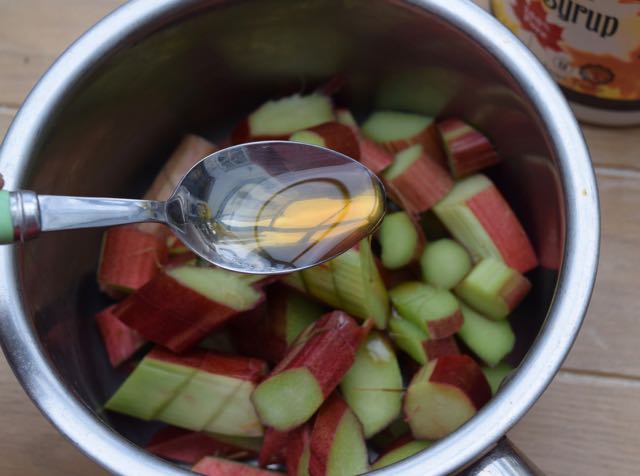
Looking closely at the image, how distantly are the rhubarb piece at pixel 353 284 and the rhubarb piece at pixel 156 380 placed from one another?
135 millimetres

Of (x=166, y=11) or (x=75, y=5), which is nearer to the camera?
(x=166, y=11)

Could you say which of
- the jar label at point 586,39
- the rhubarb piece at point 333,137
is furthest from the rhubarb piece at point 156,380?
the jar label at point 586,39

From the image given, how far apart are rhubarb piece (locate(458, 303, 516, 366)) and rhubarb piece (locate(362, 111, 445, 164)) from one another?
18cm

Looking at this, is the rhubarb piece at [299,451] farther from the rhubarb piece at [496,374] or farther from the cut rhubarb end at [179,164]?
the cut rhubarb end at [179,164]

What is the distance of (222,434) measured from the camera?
87 centimetres

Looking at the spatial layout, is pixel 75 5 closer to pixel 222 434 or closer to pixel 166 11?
pixel 166 11

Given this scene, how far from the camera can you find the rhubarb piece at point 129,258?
0.90 meters

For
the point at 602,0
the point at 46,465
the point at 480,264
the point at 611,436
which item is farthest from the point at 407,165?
the point at 46,465

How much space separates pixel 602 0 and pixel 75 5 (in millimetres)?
577

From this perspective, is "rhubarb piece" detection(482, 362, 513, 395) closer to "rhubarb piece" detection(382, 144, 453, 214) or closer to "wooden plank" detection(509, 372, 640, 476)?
"wooden plank" detection(509, 372, 640, 476)

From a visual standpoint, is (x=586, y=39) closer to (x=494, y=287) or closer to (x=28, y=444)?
(x=494, y=287)

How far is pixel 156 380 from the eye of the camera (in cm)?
84

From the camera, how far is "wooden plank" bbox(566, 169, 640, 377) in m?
0.92

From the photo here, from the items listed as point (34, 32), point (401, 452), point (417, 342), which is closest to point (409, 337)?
point (417, 342)
